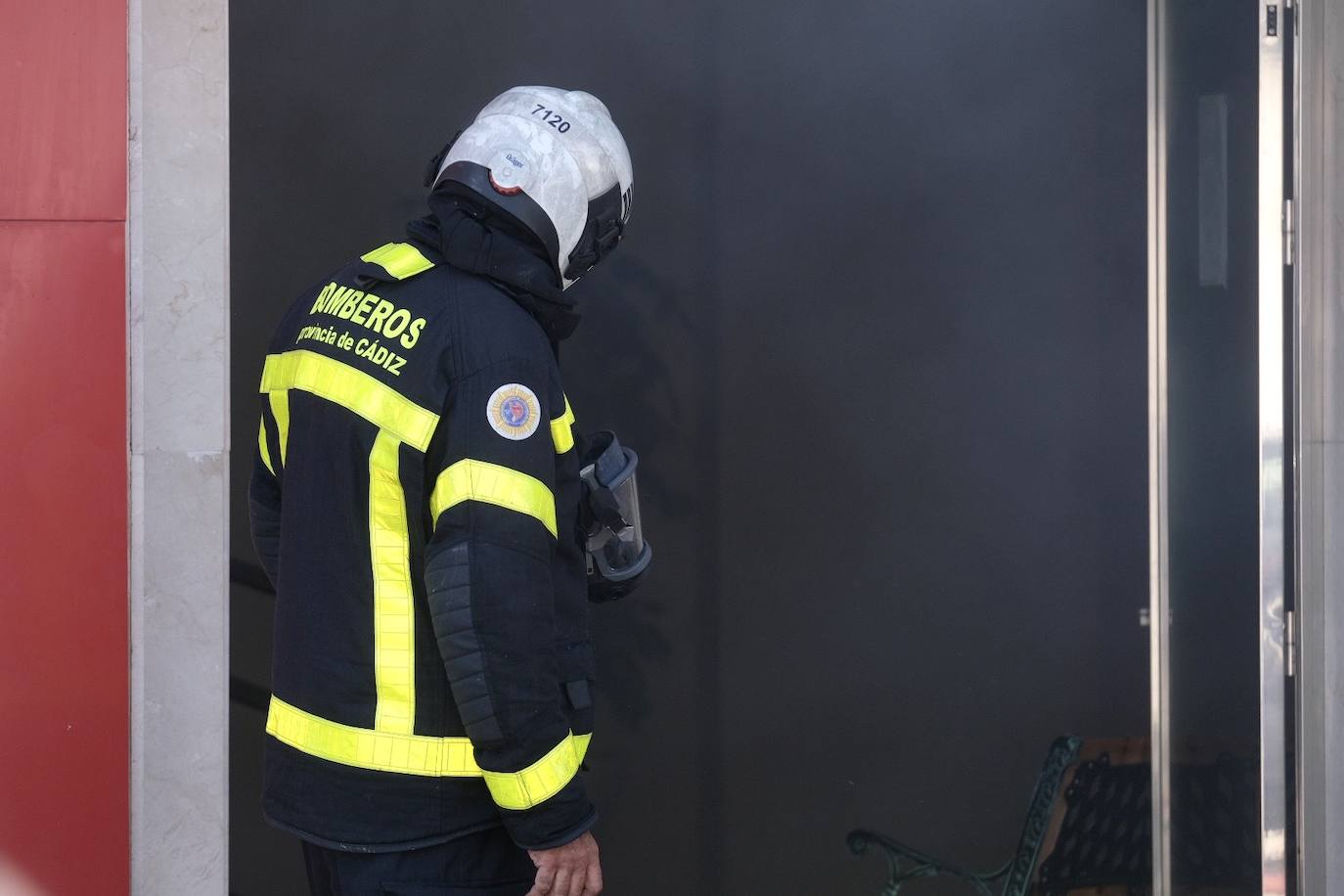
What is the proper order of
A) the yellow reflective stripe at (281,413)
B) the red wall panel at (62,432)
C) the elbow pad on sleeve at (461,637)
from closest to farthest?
the elbow pad on sleeve at (461,637) → the yellow reflective stripe at (281,413) → the red wall panel at (62,432)

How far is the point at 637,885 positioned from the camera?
3.00 meters

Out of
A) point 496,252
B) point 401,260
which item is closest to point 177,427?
point 401,260

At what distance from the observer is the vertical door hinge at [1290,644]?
264 cm

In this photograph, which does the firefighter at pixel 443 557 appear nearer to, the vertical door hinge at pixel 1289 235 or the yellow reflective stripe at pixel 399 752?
the yellow reflective stripe at pixel 399 752

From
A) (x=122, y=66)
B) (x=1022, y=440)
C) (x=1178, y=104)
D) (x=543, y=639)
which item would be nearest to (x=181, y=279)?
(x=122, y=66)

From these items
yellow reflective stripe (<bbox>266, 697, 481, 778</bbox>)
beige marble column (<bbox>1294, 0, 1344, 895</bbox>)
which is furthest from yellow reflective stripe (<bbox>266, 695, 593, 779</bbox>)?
beige marble column (<bbox>1294, 0, 1344, 895</bbox>)

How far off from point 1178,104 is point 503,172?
1.82 m

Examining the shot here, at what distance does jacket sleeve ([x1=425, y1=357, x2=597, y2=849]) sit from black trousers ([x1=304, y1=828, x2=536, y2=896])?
15cm

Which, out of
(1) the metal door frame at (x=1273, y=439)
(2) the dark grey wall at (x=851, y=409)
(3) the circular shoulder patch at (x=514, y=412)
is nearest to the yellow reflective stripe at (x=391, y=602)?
(3) the circular shoulder patch at (x=514, y=412)

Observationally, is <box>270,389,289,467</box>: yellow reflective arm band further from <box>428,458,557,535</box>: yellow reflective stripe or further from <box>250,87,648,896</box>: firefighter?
<box>428,458,557,535</box>: yellow reflective stripe

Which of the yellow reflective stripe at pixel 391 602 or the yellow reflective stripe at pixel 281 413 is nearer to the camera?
the yellow reflective stripe at pixel 391 602

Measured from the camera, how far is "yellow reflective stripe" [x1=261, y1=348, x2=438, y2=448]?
176cm

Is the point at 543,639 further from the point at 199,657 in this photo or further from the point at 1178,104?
the point at 1178,104

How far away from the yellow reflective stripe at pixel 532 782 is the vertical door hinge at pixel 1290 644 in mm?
1661
